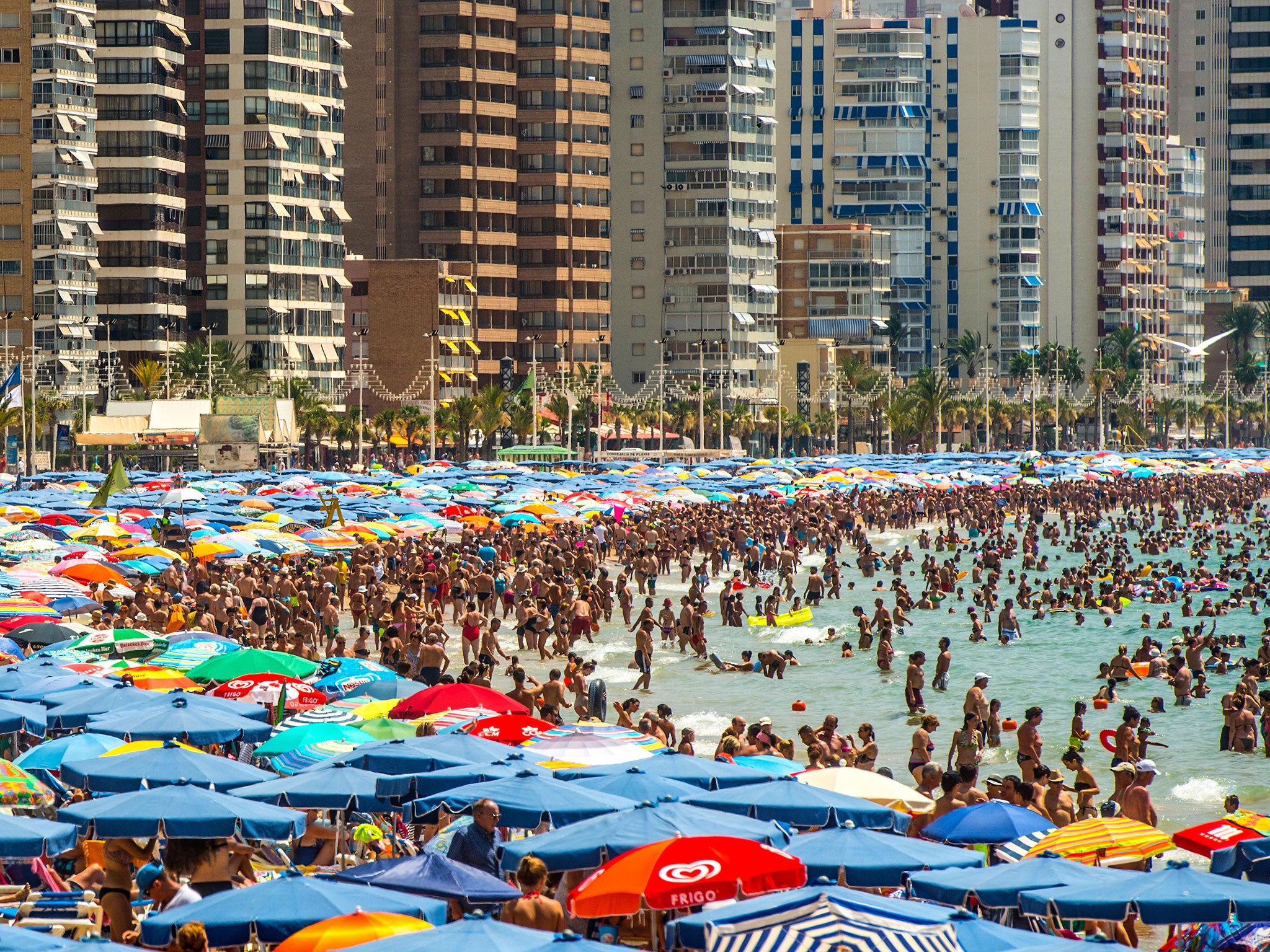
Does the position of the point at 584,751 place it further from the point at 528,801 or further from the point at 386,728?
the point at 528,801

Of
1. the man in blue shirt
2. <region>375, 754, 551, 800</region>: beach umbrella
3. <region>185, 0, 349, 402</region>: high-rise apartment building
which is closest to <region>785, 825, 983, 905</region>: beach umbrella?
the man in blue shirt

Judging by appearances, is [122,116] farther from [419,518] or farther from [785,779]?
[785,779]

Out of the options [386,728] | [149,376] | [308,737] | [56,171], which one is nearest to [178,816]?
[308,737]

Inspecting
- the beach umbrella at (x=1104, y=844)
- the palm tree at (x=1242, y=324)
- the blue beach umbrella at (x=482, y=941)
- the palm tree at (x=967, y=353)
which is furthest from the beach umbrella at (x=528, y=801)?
the palm tree at (x=1242, y=324)

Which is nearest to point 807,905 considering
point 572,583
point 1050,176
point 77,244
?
point 572,583

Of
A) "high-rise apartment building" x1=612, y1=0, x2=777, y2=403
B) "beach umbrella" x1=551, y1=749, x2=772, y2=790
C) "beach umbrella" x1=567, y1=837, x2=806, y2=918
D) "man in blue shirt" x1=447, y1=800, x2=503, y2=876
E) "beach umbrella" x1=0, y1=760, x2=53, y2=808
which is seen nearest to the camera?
"beach umbrella" x1=567, y1=837, x2=806, y2=918

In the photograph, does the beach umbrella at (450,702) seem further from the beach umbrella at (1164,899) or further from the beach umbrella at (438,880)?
the beach umbrella at (1164,899)

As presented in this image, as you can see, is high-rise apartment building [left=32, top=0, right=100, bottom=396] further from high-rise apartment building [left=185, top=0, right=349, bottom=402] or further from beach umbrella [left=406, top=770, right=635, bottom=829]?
beach umbrella [left=406, top=770, right=635, bottom=829]
